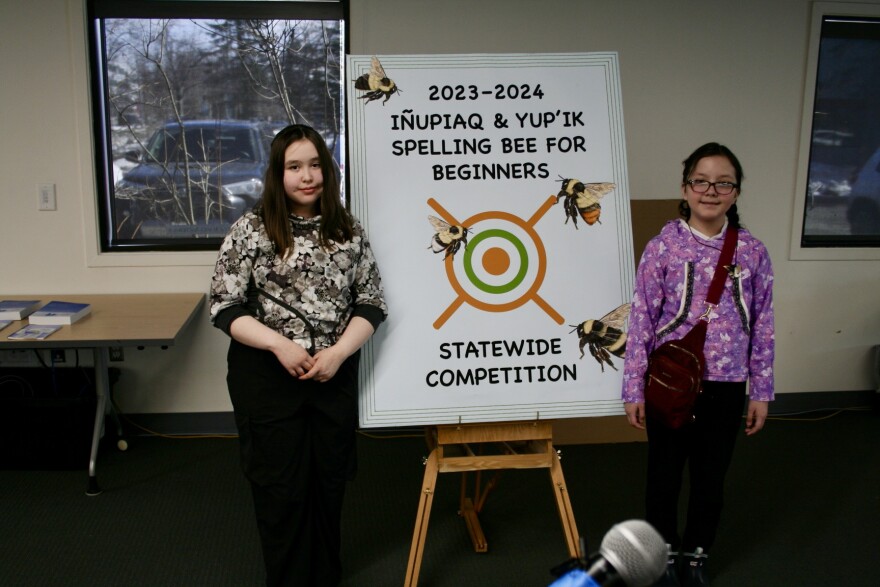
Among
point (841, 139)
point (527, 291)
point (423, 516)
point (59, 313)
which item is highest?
point (841, 139)

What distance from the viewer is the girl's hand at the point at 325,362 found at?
1.97 m

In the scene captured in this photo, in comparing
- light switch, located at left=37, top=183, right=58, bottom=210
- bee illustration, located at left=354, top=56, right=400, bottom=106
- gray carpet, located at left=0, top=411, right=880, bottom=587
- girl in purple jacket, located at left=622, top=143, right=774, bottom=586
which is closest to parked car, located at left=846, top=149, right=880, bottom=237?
gray carpet, located at left=0, top=411, right=880, bottom=587

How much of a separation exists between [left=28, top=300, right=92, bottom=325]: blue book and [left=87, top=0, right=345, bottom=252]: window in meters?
0.50

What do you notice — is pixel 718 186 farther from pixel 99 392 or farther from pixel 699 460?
pixel 99 392

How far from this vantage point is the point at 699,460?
7.16 feet

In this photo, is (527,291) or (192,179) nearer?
(527,291)

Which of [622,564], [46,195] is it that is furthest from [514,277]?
[46,195]

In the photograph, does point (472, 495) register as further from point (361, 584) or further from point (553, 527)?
point (361, 584)

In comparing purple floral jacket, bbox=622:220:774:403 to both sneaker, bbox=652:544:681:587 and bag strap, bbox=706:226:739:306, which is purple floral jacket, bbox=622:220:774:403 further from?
sneaker, bbox=652:544:681:587

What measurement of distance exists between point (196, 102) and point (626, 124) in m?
2.11

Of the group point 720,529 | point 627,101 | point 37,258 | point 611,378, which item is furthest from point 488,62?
point 37,258

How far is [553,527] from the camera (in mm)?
2717

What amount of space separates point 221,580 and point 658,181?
272 centimetres

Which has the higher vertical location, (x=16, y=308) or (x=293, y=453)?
(x=16, y=308)
